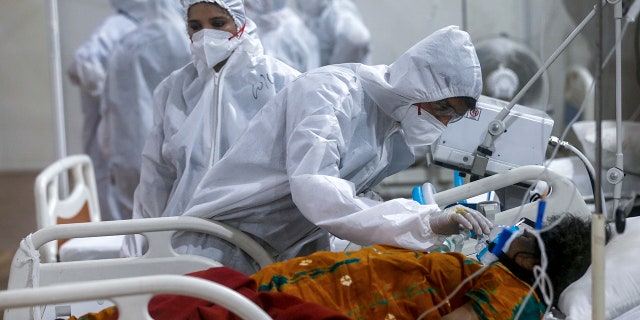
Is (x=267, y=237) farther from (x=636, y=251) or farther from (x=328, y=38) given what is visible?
(x=328, y=38)

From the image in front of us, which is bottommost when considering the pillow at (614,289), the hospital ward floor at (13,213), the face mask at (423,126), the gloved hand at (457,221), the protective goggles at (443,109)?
the hospital ward floor at (13,213)

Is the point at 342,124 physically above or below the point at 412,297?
above

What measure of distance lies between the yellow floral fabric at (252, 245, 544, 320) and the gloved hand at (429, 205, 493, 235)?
66 mm

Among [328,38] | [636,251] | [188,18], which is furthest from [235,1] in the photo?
[328,38]

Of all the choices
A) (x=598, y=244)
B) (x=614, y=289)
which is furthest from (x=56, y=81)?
(x=598, y=244)

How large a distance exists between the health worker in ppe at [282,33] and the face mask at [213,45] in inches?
90.1

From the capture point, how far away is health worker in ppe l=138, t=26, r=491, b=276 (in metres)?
2.13

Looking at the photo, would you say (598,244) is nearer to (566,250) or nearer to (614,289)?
(566,250)

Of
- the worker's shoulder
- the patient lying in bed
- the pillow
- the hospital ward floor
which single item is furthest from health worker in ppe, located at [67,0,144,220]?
the pillow

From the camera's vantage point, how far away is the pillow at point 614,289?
218 cm

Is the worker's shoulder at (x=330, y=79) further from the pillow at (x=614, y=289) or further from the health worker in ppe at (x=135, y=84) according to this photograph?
the health worker in ppe at (x=135, y=84)

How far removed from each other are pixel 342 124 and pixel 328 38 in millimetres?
3320

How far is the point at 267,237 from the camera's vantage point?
251cm

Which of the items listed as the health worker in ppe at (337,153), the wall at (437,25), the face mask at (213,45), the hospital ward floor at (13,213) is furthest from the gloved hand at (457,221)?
the hospital ward floor at (13,213)
